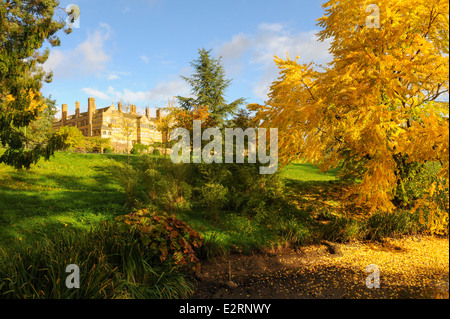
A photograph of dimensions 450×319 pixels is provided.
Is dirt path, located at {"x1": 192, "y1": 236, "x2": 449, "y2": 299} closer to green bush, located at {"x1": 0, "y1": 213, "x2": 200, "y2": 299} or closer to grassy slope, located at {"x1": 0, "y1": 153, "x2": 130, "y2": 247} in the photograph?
green bush, located at {"x1": 0, "y1": 213, "x2": 200, "y2": 299}

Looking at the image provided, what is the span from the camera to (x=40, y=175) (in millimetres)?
11000

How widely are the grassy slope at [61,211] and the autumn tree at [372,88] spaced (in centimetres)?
170

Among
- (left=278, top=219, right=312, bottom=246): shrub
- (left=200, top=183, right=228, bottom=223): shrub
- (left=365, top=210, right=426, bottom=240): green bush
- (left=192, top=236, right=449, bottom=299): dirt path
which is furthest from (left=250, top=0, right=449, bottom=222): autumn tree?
(left=200, top=183, right=228, bottom=223): shrub

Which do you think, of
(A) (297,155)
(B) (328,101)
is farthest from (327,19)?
(A) (297,155)

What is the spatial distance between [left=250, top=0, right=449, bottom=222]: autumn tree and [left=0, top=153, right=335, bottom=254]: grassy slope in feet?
5.58

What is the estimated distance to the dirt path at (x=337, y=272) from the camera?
2.31 m

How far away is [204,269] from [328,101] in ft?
11.4

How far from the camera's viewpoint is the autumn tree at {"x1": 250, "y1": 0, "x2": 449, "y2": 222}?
3959 millimetres

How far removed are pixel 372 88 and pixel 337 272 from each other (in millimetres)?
2926

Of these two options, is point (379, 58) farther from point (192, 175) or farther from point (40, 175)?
point (40, 175)

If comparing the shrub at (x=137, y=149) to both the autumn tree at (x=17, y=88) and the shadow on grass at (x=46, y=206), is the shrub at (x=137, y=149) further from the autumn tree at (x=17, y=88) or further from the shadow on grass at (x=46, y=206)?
the autumn tree at (x=17, y=88)

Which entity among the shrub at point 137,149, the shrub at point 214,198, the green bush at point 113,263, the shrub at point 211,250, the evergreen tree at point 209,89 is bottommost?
the shrub at point 211,250

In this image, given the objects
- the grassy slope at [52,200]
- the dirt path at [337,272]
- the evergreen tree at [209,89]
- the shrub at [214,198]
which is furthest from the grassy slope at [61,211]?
the evergreen tree at [209,89]
